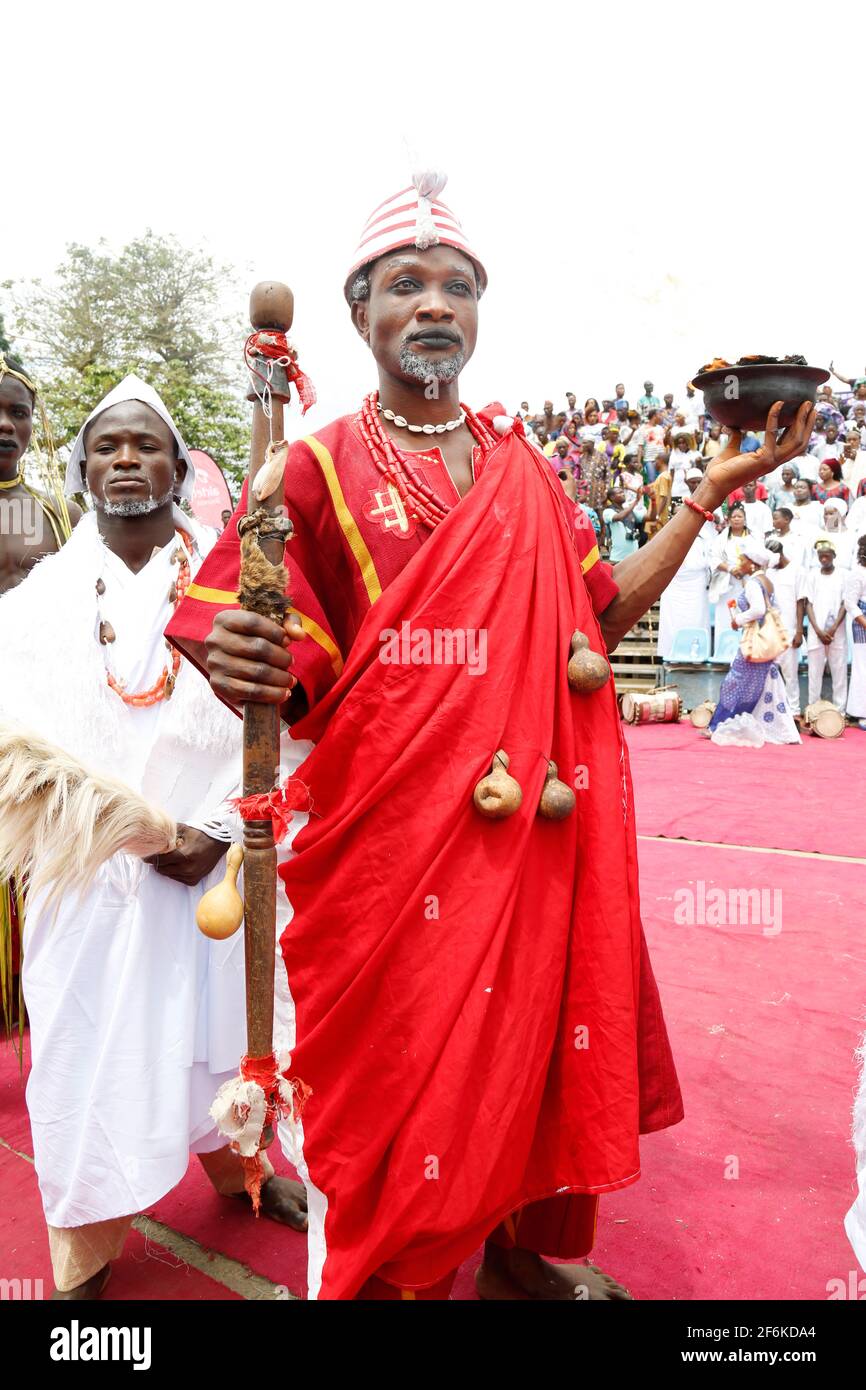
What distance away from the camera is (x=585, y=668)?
1936mm

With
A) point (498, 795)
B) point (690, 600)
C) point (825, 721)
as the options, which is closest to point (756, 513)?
point (690, 600)

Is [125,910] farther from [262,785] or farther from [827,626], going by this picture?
[827,626]

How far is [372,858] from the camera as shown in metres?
1.86

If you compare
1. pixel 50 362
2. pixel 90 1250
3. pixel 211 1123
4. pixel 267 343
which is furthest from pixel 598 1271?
pixel 50 362

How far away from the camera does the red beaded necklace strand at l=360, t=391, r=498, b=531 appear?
6.73 feet

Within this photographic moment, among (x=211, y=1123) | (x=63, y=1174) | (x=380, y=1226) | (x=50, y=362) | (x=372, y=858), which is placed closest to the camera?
(x=380, y=1226)

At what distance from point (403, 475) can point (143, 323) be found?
2602 centimetres

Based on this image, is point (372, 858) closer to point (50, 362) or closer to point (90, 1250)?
point (90, 1250)

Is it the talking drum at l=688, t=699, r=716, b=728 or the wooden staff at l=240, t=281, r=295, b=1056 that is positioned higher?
the wooden staff at l=240, t=281, r=295, b=1056

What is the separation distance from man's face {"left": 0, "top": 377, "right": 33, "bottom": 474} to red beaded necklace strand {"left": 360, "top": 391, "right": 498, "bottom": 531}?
6.20 ft

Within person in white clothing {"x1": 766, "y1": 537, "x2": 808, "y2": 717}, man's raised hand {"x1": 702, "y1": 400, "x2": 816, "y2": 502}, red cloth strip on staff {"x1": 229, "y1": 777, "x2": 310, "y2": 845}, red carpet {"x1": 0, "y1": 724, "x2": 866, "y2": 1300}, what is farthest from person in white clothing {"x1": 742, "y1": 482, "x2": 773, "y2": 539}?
red cloth strip on staff {"x1": 229, "y1": 777, "x2": 310, "y2": 845}

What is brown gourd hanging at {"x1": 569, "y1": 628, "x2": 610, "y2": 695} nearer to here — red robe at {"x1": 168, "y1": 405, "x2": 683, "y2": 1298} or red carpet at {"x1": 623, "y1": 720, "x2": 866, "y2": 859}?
red robe at {"x1": 168, "y1": 405, "x2": 683, "y2": 1298}

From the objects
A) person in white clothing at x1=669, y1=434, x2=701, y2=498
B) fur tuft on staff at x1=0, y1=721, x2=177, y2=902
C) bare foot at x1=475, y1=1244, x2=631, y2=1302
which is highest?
person in white clothing at x1=669, y1=434, x2=701, y2=498
